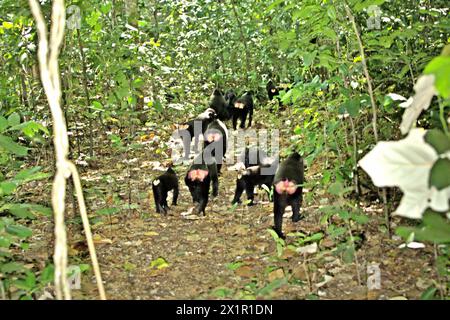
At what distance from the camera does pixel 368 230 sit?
385 centimetres

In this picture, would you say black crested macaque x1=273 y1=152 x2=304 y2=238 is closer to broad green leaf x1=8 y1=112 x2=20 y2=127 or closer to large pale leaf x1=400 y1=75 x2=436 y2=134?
broad green leaf x1=8 y1=112 x2=20 y2=127

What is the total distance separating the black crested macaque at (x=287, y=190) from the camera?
4.10 meters

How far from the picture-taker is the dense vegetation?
1562mm

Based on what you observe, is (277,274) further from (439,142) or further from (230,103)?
(230,103)

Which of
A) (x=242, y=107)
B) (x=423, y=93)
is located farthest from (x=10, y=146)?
(x=242, y=107)

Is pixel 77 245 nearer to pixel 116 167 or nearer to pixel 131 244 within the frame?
pixel 131 244

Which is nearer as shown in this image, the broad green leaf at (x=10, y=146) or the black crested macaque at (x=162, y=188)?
the broad green leaf at (x=10, y=146)

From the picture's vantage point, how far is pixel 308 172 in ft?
18.3

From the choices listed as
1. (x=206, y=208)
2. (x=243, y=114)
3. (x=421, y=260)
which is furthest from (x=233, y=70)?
(x=421, y=260)

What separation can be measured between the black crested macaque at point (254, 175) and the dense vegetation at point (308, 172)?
0.20 meters

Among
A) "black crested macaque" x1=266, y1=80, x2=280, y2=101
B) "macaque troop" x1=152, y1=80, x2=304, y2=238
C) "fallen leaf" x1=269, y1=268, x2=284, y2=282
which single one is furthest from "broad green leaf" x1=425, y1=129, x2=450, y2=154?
"black crested macaque" x1=266, y1=80, x2=280, y2=101

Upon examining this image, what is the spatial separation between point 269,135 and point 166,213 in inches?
123

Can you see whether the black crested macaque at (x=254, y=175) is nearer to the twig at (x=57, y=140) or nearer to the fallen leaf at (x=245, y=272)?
Answer: the fallen leaf at (x=245, y=272)

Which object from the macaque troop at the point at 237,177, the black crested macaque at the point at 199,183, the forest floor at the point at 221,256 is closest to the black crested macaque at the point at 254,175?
the macaque troop at the point at 237,177
